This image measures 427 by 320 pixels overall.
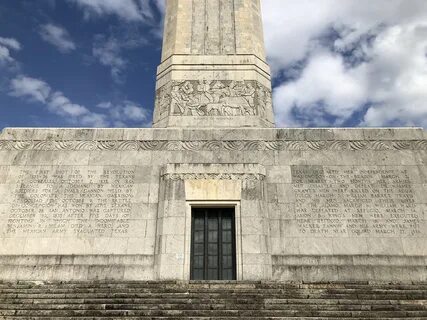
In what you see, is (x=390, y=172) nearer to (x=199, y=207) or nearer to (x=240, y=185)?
(x=240, y=185)

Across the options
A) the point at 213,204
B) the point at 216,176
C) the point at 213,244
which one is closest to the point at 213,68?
the point at 216,176

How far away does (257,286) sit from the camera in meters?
11.2

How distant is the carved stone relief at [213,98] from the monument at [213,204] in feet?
2.36

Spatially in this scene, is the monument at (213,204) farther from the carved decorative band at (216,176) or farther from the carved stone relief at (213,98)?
the carved stone relief at (213,98)

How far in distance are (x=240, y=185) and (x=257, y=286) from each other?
367cm

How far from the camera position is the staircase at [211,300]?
972 cm

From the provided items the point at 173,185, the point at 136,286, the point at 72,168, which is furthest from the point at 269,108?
the point at 136,286

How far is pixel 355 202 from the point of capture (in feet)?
45.6

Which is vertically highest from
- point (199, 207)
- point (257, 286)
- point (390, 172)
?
point (390, 172)

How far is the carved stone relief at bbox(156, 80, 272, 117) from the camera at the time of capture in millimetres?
16516

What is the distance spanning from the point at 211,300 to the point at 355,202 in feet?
21.2

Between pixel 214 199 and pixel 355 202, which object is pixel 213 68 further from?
pixel 355 202

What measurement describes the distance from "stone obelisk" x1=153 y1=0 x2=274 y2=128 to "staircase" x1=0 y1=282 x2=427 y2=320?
7150 millimetres

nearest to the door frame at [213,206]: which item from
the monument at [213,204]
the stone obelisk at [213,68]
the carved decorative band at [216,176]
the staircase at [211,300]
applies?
the monument at [213,204]
